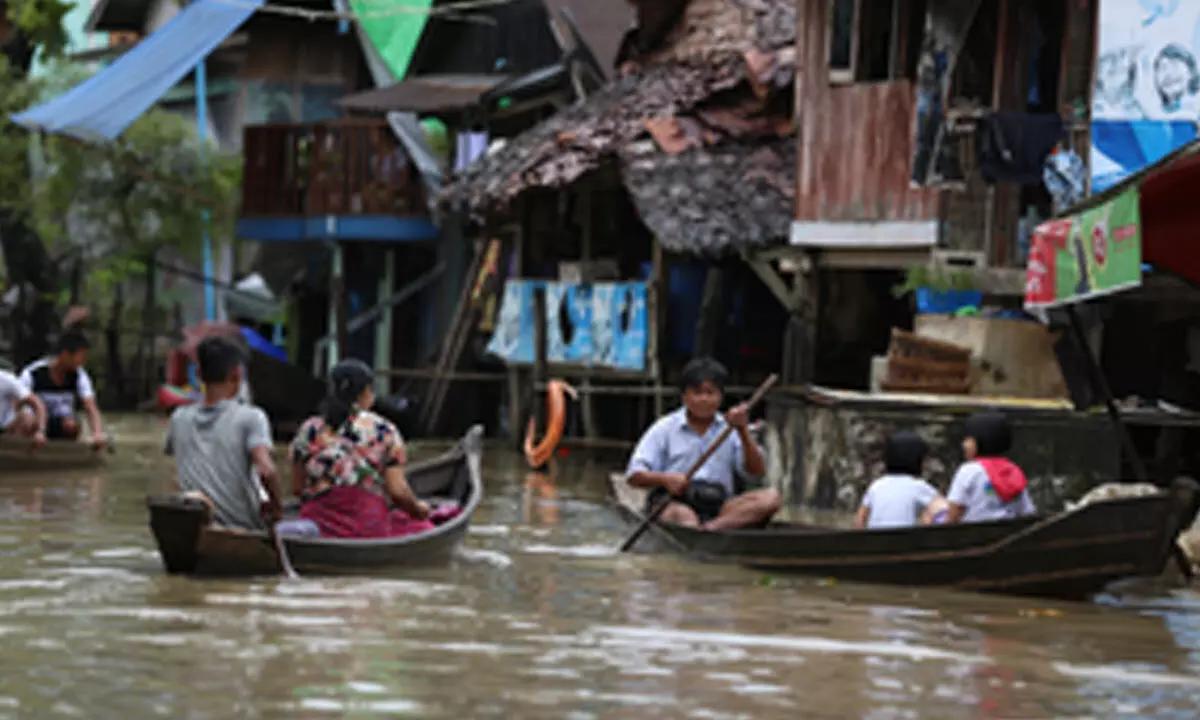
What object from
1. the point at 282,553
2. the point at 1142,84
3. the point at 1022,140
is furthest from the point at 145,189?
the point at 282,553

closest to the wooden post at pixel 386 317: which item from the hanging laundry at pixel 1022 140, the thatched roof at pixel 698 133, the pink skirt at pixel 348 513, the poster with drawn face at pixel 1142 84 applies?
the thatched roof at pixel 698 133

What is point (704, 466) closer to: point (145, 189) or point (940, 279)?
point (940, 279)

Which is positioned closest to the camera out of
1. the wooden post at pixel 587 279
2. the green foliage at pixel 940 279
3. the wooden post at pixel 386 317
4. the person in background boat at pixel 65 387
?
the green foliage at pixel 940 279

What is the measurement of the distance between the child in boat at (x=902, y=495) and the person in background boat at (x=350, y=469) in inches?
101

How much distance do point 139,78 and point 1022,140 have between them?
48.5 feet

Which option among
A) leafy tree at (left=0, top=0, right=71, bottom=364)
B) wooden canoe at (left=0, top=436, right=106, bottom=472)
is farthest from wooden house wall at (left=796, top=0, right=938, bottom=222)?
leafy tree at (left=0, top=0, right=71, bottom=364)

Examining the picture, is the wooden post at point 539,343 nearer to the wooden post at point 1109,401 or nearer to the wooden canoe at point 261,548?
the wooden canoe at point 261,548

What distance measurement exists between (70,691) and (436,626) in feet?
7.55

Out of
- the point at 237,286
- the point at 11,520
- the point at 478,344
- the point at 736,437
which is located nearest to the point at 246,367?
the point at 478,344

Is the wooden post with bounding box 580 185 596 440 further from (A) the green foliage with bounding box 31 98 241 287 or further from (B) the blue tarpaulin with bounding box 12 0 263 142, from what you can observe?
(A) the green foliage with bounding box 31 98 241 287

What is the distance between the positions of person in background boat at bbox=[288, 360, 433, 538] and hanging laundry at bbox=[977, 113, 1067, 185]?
21.8ft

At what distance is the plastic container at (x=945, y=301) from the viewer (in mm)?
17625

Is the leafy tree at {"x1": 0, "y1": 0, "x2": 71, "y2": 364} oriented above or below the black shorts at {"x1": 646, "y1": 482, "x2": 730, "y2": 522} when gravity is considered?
above

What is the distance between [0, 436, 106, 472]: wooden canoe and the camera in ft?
57.3
